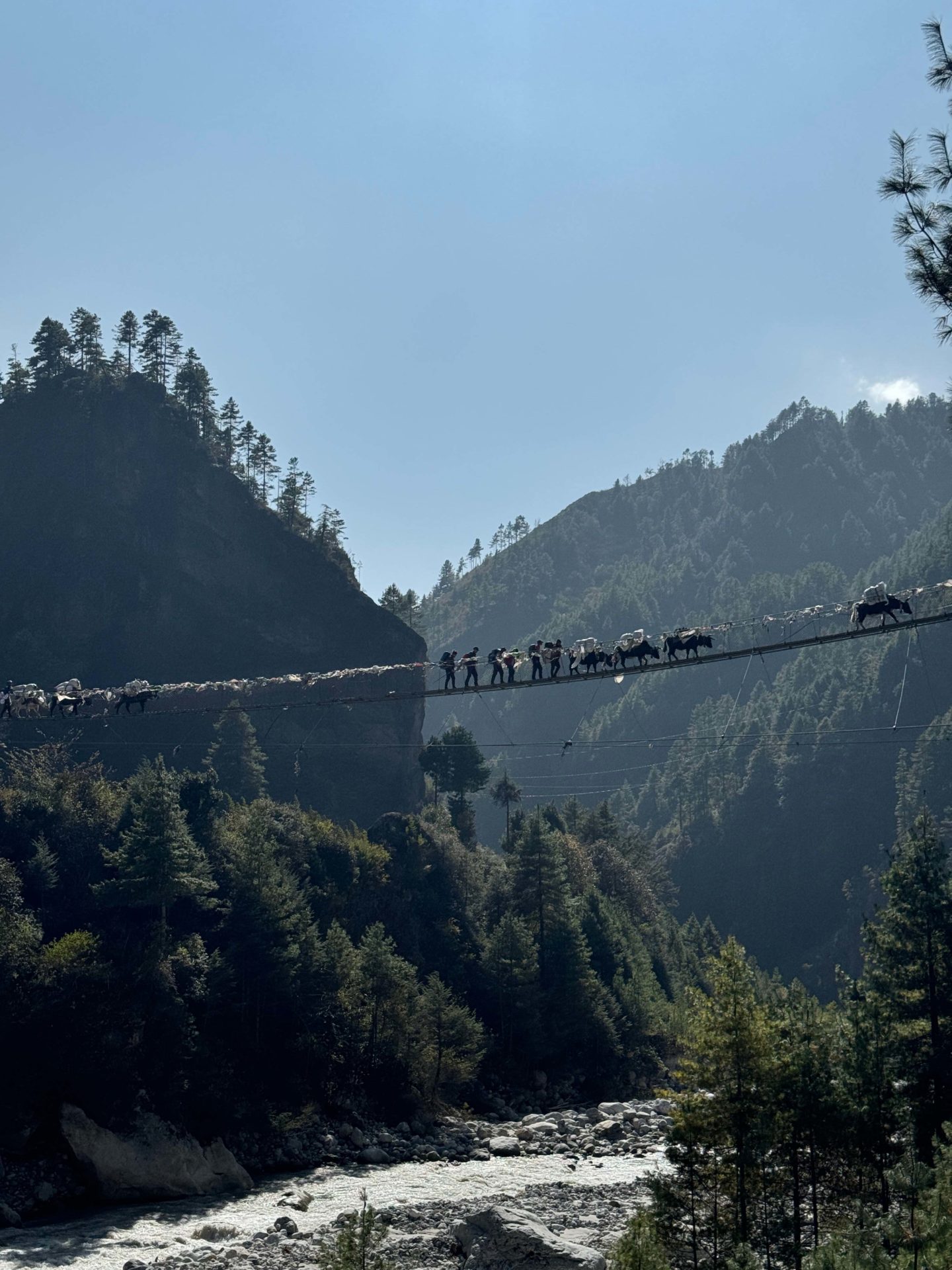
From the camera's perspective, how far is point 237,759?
87312mm

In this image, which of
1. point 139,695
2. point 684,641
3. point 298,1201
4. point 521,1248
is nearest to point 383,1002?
point 298,1201

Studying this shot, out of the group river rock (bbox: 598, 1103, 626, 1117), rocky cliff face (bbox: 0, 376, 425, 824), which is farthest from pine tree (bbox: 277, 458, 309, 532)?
river rock (bbox: 598, 1103, 626, 1117)

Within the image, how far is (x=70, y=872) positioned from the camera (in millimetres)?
56625

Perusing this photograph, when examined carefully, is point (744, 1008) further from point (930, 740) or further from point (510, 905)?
point (930, 740)

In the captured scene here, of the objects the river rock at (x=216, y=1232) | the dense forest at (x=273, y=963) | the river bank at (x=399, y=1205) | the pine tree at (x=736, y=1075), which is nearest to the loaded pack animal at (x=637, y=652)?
the pine tree at (x=736, y=1075)

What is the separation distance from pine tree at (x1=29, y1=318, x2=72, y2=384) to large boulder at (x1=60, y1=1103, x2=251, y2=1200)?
87300 mm

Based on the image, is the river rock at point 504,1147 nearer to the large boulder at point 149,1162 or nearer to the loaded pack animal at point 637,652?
the large boulder at point 149,1162

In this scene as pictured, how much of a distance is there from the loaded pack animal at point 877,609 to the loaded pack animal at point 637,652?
572 cm

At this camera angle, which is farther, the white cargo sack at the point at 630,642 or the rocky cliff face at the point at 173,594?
the rocky cliff face at the point at 173,594

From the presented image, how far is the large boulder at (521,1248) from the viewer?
28047mm

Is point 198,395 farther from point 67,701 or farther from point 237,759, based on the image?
point 67,701

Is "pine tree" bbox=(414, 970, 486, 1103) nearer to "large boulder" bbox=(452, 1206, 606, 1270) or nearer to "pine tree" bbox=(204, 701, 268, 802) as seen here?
"large boulder" bbox=(452, 1206, 606, 1270)

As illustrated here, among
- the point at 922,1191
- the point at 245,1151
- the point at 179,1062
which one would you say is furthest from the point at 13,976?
the point at 922,1191

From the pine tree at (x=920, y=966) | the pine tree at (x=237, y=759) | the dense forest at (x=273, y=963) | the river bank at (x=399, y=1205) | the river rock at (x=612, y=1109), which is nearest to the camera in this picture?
the river bank at (x=399, y=1205)
